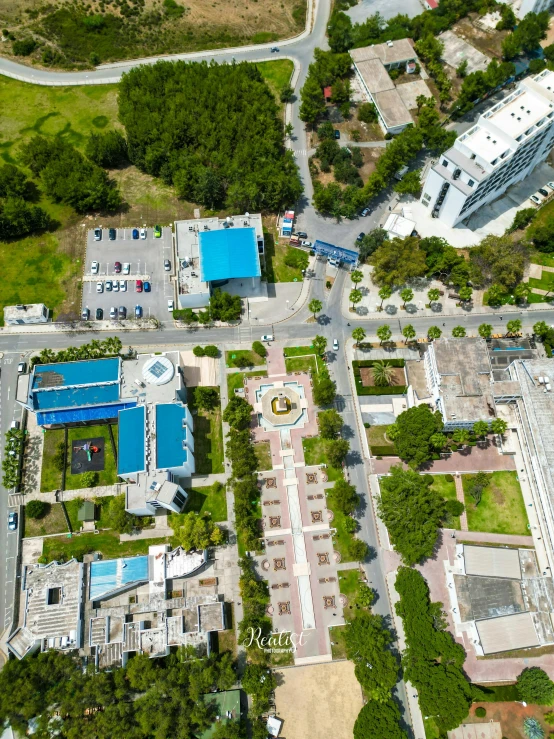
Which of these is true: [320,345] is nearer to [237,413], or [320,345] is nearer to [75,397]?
[237,413]

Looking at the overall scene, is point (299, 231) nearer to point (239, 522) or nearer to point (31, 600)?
point (239, 522)

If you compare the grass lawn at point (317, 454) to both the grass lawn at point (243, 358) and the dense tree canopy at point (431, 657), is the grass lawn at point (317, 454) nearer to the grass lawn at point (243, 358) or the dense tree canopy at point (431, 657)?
the grass lawn at point (243, 358)

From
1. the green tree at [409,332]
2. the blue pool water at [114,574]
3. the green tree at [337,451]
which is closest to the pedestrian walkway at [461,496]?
the green tree at [337,451]

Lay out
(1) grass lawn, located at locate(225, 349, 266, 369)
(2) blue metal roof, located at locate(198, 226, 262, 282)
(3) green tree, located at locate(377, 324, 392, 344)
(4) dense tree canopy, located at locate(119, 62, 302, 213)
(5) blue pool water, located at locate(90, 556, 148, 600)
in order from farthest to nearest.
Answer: (4) dense tree canopy, located at locate(119, 62, 302, 213)
(2) blue metal roof, located at locate(198, 226, 262, 282)
(1) grass lawn, located at locate(225, 349, 266, 369)
(3) green tree, located at locate(377, 324, 392, 344)
(5) blue pool water, located at locate(90, 556, 148, 600)

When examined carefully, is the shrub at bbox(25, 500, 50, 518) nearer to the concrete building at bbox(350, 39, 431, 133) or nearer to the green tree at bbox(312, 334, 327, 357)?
the green tree at bbox(312, 334, 327, 357)

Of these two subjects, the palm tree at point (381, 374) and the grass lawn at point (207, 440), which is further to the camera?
the palm tree at point (381, 374)

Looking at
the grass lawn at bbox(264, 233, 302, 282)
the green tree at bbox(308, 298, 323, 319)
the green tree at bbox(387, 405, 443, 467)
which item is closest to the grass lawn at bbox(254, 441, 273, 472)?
the green tree at bbox(387, 405, 443, 467)

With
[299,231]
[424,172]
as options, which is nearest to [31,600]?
[299,231]
